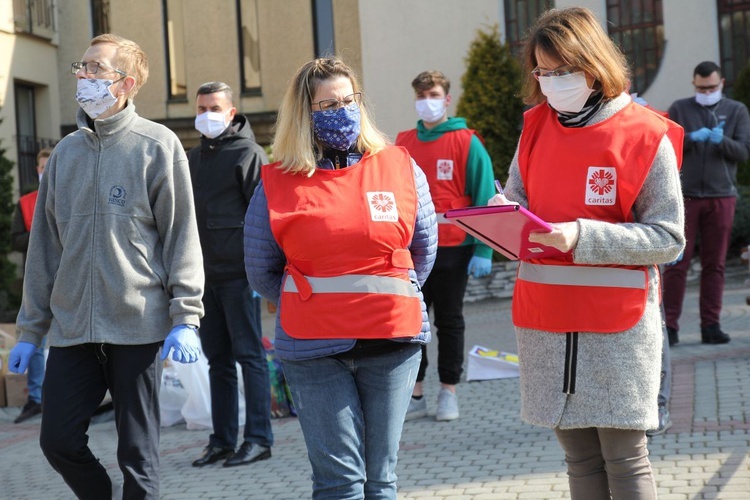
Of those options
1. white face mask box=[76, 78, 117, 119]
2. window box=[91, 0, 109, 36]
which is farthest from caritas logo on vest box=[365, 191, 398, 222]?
window box=[91, 0, 109, 36]

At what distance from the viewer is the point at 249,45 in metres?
19.9

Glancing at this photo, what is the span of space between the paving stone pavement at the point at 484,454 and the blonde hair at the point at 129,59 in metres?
2.35

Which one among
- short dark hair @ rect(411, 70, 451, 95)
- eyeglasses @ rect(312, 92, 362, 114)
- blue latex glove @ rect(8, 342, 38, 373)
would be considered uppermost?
short dark hair @ rect(411, 70, 451, 95)

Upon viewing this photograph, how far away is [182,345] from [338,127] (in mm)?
1006

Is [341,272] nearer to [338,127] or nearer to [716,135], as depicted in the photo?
[338,127]

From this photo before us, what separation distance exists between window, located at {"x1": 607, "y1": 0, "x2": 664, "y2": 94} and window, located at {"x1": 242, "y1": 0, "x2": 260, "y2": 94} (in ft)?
22.3

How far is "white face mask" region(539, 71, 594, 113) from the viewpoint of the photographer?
11.1ft

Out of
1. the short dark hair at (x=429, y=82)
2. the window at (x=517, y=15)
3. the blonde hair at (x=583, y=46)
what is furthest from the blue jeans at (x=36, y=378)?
the window at (x=517, y=15)

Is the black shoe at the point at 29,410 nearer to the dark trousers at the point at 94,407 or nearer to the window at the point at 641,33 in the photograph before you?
the dark trousers at the point at 94,407

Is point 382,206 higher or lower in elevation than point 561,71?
lower

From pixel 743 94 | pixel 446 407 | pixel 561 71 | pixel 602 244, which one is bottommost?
pixel 446 407

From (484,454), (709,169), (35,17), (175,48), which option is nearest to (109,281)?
(484,454)

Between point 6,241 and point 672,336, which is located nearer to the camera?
point 672,336

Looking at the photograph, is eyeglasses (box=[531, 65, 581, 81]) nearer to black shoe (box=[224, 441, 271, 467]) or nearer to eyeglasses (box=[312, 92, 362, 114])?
eyeglasses (box=[312, 92, 362, 114])
